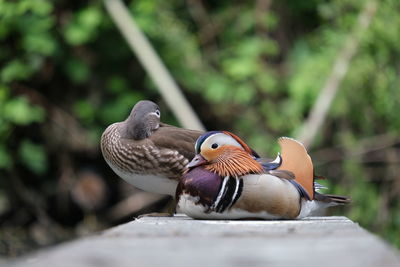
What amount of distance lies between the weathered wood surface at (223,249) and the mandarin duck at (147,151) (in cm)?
95

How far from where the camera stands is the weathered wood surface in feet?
4.37

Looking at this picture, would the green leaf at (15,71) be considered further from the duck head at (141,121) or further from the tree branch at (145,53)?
the duck head at (141,121)

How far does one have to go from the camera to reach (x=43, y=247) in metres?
5.94

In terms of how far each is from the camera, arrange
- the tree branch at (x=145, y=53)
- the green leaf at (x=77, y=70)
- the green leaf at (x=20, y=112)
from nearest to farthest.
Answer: the green leaf at (x=20, y=112) < the tree branch at (x=145, y=53) < the green leaf at (x=77, y=70)

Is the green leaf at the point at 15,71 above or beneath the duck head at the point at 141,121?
above

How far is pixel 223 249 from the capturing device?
150 centimetres

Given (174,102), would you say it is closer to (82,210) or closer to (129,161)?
(82,210)

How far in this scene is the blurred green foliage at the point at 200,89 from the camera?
19.7ft

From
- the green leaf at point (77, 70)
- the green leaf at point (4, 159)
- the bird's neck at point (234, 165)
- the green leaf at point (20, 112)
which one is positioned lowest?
the bird's neck at point (234, 165)

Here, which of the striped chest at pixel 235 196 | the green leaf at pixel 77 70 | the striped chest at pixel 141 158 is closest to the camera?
the striped chest at pixel 235 196

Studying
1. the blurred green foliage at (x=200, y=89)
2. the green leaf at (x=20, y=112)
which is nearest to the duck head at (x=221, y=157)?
the blurred green foliage at (x=200, y=89)

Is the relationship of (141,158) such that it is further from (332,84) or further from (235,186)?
(332,84)

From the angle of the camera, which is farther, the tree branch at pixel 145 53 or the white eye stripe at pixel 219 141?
the tree branch at pixel 145 53

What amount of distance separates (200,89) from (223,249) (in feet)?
15.9
